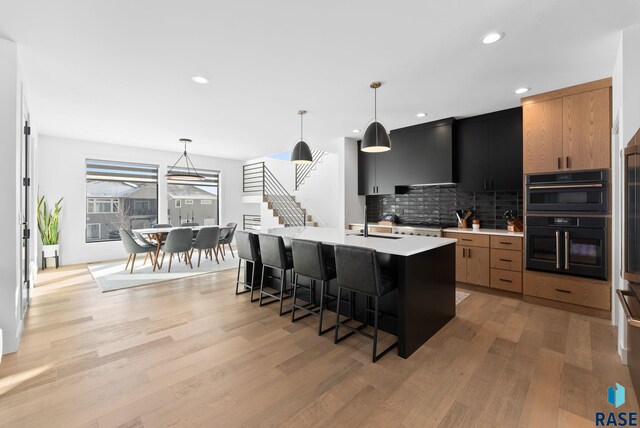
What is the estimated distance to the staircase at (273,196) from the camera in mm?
7664

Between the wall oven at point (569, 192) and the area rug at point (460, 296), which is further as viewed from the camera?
the area rug at point (460, 296)

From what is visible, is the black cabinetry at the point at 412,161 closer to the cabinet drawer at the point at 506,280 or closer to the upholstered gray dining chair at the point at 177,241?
the cabinet drawer at the point at 506,280

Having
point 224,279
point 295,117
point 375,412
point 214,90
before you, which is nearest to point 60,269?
point 224,279

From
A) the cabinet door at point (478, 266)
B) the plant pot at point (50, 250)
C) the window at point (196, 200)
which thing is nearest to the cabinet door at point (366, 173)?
the cabinet door at point (478, 266)

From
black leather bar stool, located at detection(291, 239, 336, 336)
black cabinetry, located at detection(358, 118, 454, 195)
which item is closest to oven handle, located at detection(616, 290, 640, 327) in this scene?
black leather bar stool, located at detection(291, 239, 336, 336)

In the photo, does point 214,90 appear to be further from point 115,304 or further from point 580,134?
point 580,134

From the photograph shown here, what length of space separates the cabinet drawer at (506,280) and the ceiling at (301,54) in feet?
7.47

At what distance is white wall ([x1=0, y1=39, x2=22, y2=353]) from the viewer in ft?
8.07

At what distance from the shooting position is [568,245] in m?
3.29

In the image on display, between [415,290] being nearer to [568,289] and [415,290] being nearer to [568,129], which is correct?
[568,289]

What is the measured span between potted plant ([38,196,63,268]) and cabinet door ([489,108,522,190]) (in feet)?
25.7

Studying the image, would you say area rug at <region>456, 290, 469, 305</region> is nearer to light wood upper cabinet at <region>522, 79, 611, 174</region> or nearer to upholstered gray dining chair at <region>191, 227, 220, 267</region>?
light wood upper cabinet at <region>522, 79, 611, 174</region>

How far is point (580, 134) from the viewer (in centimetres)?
325

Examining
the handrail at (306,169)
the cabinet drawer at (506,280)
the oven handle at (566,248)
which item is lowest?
the cabinet drawer at (506,280)
